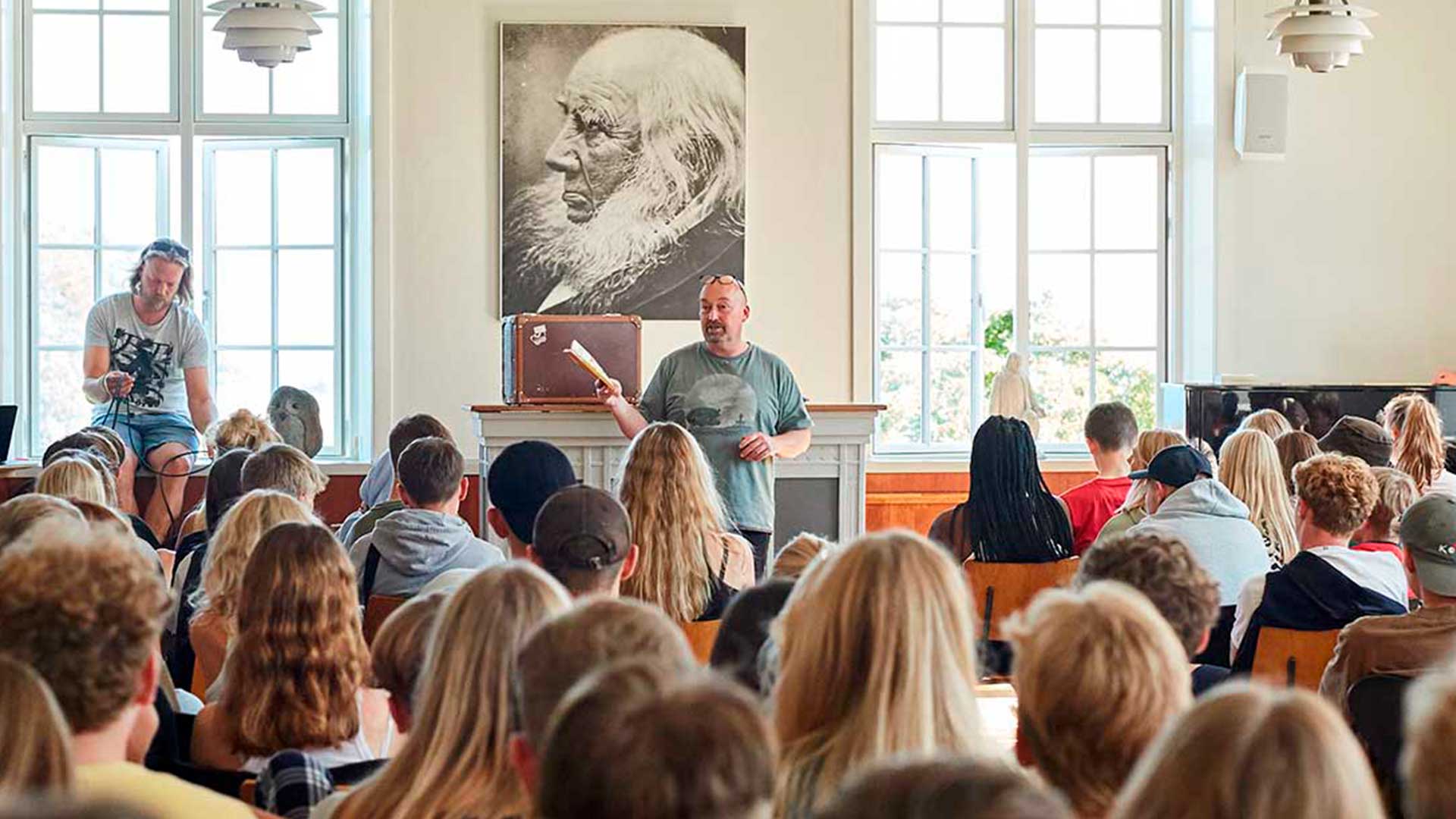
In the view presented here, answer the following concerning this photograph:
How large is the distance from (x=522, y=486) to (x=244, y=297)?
17.1 ft

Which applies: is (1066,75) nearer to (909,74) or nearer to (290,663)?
(909,74)

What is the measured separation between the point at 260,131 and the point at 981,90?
11.9ft

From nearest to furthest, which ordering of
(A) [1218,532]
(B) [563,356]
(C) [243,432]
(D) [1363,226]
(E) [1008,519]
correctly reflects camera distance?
1. (A) [1218,532]
2. (E) [1008,519]
3. (C) [243,432]
4. (B) [563,356]
5. (D) [1363,226]

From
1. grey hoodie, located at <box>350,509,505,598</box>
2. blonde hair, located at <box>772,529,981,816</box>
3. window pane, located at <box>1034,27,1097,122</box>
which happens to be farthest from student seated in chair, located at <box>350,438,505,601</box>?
window pane, located at <box>1034,27,1097,122</box>

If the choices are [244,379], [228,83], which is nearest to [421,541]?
[244,379]

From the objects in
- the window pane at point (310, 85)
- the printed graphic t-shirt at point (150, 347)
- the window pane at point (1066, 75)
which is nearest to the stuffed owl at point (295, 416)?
the printed graphic t-shirt at point (150, 347)

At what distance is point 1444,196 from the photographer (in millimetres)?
9391

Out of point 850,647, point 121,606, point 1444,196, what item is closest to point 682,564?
point 850,647

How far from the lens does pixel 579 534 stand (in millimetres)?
3451

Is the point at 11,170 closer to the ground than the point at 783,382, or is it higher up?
higher up

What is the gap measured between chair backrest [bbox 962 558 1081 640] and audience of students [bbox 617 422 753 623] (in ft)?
4.59

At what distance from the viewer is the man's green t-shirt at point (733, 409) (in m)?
6.19

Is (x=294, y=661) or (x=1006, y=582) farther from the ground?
(x=294, y=661)

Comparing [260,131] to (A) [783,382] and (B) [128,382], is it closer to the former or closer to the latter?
(B) [128,382]
